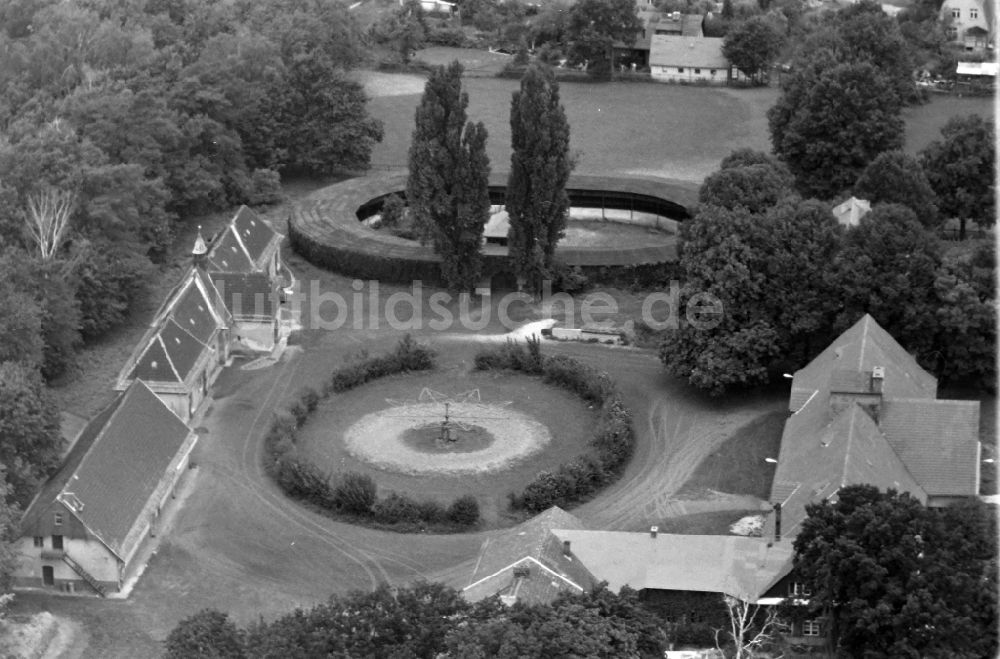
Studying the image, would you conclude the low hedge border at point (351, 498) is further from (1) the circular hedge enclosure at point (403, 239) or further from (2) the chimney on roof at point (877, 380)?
(1) the circular hedge enclosure at point (403, 239)

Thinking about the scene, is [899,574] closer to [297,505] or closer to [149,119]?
[297,505]

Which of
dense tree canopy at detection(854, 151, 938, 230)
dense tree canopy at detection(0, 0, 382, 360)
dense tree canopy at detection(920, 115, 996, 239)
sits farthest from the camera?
dense tree canopy at detection(920, 115, 996, 239)

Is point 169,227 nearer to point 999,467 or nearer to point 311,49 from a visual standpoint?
point 311,49

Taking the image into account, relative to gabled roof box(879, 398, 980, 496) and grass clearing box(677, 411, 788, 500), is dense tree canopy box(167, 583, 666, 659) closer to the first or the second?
grass clearing box(677, 411, 788, 500)

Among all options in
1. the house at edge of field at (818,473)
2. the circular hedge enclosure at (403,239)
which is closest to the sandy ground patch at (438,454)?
the house at edge of field at (818,473)

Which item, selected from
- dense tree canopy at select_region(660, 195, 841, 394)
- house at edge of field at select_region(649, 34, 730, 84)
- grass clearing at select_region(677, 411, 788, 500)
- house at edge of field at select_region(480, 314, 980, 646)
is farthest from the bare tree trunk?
house at edge of field at select_region(649, 34, 730, 84)

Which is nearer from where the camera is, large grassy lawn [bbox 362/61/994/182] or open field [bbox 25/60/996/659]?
open field [bbox 25/60/996/659]
